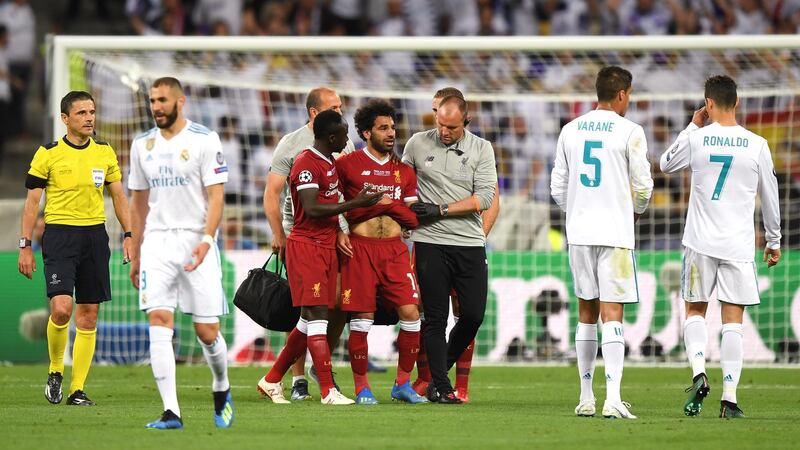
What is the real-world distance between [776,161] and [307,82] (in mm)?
5949

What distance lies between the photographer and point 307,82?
59.0 feet

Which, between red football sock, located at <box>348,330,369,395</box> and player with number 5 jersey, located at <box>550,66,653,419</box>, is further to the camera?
red football sock, located at <box>348,330,369,395</box>

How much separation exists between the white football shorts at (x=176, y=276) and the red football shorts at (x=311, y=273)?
186 cm

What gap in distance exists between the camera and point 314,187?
9508 mm

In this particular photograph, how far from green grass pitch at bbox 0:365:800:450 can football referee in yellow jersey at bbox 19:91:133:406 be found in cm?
Result: 46

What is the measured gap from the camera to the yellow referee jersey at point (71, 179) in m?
10.1

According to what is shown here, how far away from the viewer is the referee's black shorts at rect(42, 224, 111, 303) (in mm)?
10102

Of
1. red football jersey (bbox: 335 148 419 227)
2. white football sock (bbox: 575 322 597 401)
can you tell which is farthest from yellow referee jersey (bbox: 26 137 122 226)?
white football sock (bbox: 575 322 597 401)

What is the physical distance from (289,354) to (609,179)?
9.57ft

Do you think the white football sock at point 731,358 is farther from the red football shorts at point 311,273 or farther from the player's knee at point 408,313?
the red football shorts at point 311,273

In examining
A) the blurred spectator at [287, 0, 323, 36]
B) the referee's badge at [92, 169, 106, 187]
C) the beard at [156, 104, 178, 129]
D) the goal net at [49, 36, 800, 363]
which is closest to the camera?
the beard at [156, 104, 178, 129]

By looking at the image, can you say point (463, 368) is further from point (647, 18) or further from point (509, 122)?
point (647, 18)

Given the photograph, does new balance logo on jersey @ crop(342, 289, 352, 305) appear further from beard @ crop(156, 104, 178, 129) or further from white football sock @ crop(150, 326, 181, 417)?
beard @ crop(156, 104, 178, 129)

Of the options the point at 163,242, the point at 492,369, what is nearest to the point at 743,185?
the point at 163,242
